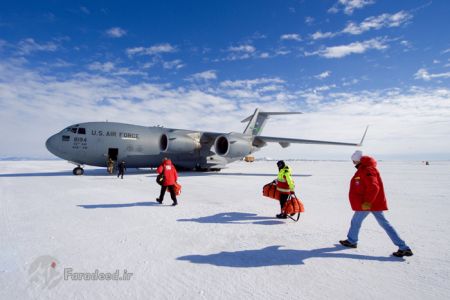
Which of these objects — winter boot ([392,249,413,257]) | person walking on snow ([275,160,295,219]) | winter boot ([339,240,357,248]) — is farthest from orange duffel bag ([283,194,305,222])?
winter boot ([392,249,413,257])

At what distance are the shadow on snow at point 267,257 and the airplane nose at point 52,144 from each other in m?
14.4

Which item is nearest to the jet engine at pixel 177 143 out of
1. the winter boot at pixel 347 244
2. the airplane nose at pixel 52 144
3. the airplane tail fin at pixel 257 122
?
the airplane nose at pixel 52 144

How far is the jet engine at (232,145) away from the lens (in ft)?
56.5

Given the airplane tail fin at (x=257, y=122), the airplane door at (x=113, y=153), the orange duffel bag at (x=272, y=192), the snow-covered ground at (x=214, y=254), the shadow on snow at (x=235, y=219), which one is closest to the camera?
the snow-covered ground at (x=214, y=254)

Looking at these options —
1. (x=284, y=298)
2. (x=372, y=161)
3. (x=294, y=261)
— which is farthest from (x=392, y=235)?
(x=284, y=298)

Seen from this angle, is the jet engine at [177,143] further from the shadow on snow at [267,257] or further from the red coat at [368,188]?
the red coat at [368,188]

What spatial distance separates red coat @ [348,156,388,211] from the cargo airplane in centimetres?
1351

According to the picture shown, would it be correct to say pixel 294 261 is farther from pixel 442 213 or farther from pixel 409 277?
pixel 442 213

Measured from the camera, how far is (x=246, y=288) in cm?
261

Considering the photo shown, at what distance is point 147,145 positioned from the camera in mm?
16969

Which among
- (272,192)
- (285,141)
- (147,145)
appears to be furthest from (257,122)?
(272,192)

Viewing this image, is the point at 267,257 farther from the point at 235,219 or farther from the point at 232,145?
the point at 232,145

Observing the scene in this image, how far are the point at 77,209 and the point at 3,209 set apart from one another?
5.65 feet

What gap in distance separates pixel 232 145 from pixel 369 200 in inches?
543
